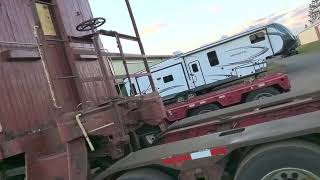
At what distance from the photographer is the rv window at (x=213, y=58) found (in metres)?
27.0

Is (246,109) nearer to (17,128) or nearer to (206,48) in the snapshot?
(17,128)

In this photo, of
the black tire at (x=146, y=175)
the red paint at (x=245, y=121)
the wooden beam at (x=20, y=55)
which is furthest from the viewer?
the red paint at (x=245, y=121)

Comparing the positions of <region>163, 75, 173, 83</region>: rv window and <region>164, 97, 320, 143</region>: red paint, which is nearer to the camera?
<region>164, 97, 320, 143</region>: red paint

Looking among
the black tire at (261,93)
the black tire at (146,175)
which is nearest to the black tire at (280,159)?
the black tire at (146,175)

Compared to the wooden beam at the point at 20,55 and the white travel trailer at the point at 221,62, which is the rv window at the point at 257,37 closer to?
the white travel trailer at the point at 221,62

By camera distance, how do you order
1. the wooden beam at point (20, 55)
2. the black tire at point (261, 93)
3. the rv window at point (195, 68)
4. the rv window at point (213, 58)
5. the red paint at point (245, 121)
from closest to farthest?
the wooden beam at point (20, 55), the red paint at point (245, 121), the black tire at point (261, 93), the rv window at point (213, 58), the rv window at point (195, 68)

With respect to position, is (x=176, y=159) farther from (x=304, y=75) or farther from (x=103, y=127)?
(x=304, y=75)

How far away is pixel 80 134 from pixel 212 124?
2.25 meters

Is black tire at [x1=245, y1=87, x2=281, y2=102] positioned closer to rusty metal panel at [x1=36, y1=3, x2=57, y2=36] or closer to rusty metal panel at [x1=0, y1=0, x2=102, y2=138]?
rusty metal panel at [x1=0, y1=0, x2=102, y2=138]

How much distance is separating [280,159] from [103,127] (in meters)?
2.21

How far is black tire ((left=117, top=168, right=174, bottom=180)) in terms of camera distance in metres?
5.62

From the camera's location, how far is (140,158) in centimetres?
595

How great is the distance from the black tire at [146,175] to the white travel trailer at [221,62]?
70.3 feet

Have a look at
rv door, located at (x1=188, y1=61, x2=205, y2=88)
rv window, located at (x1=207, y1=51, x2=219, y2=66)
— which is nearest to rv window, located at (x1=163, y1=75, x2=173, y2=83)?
rv door, located at (x1=188, y1=61, x2=205, y2=88)
